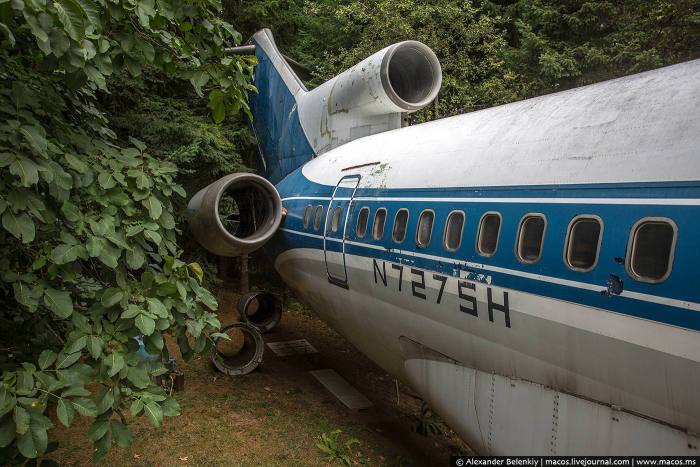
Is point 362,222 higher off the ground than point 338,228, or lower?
higher

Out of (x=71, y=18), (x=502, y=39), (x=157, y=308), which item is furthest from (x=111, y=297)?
(x=502, y=39)

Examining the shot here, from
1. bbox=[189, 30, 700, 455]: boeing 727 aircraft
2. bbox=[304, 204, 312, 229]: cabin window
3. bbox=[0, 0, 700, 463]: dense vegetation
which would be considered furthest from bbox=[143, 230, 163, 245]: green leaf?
bbox=[304, 204, 312, 229]: cabin window

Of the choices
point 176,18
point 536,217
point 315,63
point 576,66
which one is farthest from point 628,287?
point 315,63

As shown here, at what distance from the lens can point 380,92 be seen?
325 inches

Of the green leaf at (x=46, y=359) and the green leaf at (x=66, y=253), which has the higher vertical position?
the green leaf at (x=66, y=253)

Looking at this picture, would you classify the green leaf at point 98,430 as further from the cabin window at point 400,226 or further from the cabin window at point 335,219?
the cabin window at point 335,219

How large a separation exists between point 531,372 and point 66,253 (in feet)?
11.4

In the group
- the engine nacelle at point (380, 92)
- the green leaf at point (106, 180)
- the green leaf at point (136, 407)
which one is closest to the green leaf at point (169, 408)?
the green leaf at point (136, 407)

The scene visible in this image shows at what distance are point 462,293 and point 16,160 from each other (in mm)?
3480

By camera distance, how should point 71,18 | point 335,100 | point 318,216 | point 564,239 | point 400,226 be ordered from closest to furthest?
point 71,18 < point 564,239 < point 400,226 < point 318,216 < point 335,100

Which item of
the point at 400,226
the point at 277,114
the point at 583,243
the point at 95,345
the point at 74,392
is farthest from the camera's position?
the point at 277,114

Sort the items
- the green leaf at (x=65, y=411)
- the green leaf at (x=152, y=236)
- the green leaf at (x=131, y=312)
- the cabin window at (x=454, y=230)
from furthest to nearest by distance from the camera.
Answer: the cabin window at (x=454, y=230), the green leaf at (x=152, y=236), the green leaf at (x=131, y=312), the green leaf at (x=65, y=411)

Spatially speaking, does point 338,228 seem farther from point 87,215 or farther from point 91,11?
point 91,11

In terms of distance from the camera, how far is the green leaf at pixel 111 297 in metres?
3.36
